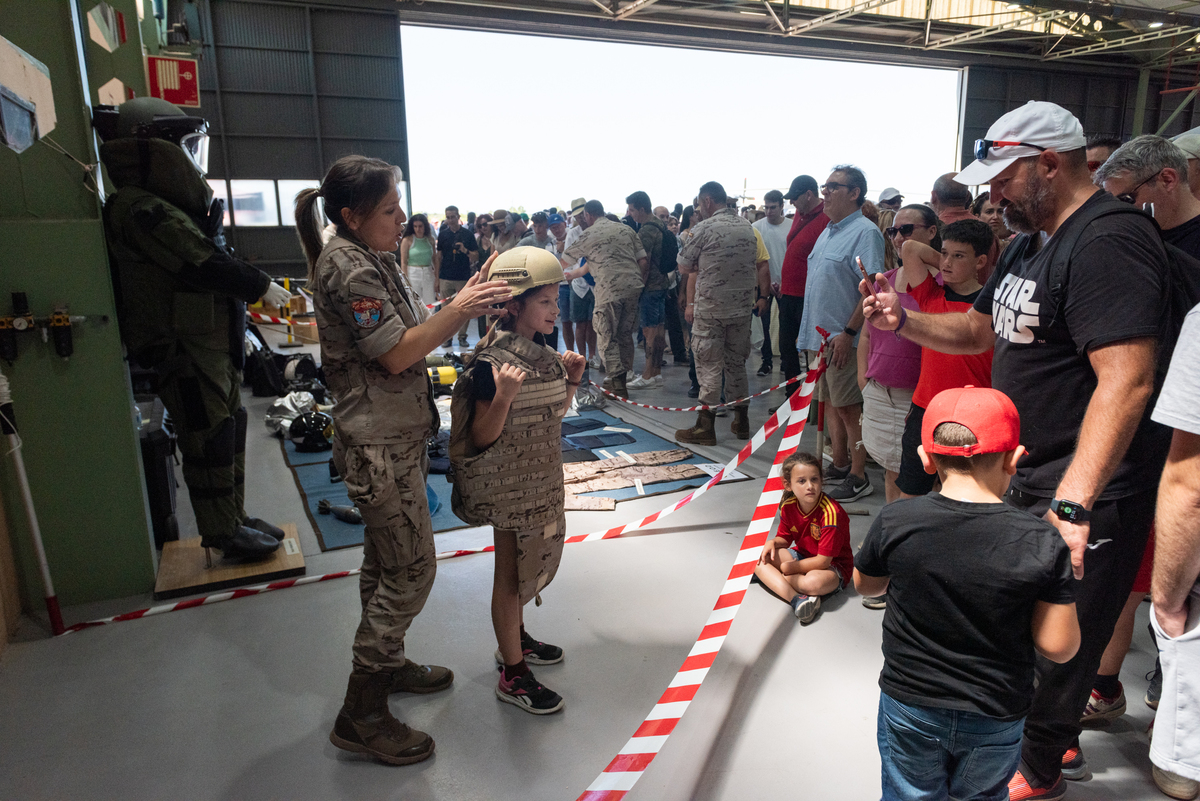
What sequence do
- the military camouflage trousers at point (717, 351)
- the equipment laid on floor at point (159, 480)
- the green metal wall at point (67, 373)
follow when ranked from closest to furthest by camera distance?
the green metal wall at point (67, 373)
the equipment laid on floor at point (159, 480)
the military camouflage trousers at point (717, 351)

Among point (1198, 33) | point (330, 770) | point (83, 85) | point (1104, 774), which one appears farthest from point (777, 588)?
point (1198, 33)

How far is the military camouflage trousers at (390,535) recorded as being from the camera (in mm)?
2223

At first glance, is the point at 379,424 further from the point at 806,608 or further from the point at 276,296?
the point at 806,608

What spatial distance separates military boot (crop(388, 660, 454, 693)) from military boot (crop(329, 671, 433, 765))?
36cm

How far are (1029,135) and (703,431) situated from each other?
419 centimetres

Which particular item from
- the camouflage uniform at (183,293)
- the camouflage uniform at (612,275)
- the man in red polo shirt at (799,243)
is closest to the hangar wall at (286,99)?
the camouflage uniform at (612,275)

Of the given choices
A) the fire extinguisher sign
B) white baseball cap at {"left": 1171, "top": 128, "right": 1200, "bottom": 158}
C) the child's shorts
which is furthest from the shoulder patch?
the fire extinguisher sign

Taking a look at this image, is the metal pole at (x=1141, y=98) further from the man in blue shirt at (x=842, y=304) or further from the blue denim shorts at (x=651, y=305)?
the man in blue shirt at (x=842, y=304)

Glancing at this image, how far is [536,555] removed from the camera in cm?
245

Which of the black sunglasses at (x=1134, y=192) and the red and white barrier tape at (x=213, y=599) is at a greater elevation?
the black sunglasses at (x=1134, y=192)

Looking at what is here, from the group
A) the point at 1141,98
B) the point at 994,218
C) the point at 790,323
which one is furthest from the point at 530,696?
the point at 1141,98

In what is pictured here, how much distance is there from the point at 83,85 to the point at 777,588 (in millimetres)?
3930

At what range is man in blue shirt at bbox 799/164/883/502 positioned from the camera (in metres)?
4.44

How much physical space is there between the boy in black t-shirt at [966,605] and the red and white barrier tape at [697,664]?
2.52 ft
